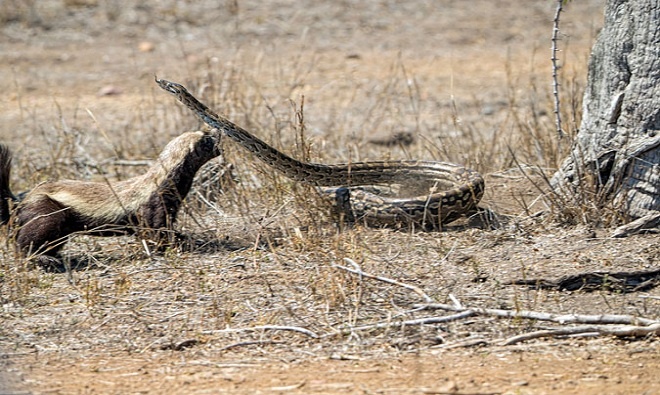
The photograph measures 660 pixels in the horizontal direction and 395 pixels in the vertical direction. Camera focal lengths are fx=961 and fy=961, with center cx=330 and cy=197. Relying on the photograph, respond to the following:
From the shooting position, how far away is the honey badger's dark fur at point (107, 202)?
21.9ft

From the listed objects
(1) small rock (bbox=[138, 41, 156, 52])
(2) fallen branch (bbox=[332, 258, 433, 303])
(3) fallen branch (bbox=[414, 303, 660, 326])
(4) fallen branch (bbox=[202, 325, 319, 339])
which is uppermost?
(1) small rock (bbox=[138, 41, 156, 52])

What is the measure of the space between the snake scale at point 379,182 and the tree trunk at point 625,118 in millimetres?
837

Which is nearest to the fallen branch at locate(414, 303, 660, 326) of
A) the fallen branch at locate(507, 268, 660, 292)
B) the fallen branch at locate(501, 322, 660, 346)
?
the fallen branch at locate(501, 322, 660, 346)

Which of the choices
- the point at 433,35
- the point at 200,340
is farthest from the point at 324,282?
the point at 433,35

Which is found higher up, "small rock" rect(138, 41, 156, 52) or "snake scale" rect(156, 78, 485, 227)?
"small rock" rect(138, 41, 156, 52)

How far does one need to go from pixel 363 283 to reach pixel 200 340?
1.06 m

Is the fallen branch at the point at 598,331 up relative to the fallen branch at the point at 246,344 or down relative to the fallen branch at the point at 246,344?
up

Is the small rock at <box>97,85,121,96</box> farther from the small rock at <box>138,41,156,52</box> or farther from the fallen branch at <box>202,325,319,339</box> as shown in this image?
the fallen branch at <box>202,325,319,339</box>

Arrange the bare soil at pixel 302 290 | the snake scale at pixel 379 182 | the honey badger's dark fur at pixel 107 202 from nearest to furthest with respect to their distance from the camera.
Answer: the bare soil at pixel 302 290 → the honey badger's dark fur at pixel 107 202 → the snake scale at pixel 379 182

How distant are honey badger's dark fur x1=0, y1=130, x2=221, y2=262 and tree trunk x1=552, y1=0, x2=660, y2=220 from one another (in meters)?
2.74

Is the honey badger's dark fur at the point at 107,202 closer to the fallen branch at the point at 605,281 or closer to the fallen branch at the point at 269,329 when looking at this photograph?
the fallen branch at the point at 269,329

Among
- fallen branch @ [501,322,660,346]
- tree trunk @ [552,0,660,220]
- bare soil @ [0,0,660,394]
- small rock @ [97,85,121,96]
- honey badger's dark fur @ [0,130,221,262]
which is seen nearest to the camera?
bare soil @ [0,0,660,394]

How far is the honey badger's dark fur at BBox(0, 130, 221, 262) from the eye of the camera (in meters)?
6.66

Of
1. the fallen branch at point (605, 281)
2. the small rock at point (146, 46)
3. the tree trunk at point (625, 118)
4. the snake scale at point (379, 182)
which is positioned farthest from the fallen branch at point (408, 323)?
the small rock at point (146, 46)
